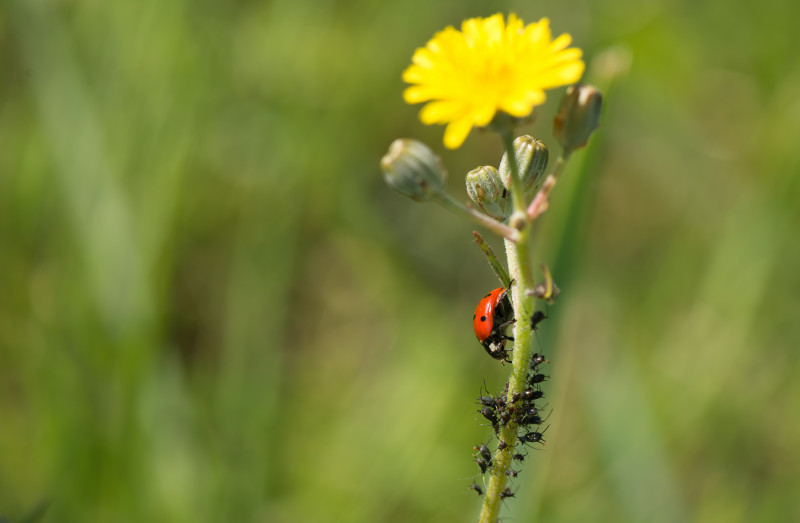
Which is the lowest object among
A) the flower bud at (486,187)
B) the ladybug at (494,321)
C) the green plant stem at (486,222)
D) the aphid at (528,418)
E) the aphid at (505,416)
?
the aphid at (505,416)

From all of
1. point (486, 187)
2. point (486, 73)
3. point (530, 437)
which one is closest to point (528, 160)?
point (486, 187)

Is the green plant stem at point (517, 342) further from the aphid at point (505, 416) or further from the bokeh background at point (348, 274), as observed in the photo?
the bokeh background at point (348, 274)

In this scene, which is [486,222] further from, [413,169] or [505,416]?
[505,416]

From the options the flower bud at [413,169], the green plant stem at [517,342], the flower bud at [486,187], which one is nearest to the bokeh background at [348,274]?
the flower bud at [486,187]

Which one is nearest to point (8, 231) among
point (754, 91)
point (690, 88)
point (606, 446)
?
point (606, 446)

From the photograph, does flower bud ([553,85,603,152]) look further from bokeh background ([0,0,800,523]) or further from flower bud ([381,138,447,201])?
bokeh background ([0,0,800,523])

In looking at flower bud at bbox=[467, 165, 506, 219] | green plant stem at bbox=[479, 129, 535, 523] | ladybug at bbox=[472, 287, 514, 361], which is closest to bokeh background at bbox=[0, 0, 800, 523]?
ladybug at bbox=[472, 287, 514, 361]

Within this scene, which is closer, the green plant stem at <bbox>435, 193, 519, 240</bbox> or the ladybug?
the green plant stem at <bbox>435, 193, 519, 240</bbox>
